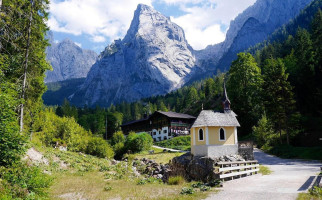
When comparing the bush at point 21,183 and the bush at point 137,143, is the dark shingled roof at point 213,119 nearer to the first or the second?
the bush at point 21,183

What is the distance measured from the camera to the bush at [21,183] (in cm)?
998

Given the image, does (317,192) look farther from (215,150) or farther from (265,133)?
(265,133)

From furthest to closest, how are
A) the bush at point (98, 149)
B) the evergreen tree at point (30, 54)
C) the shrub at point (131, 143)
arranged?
the shrub at point (131, 143)
the bush at point (98, 149)
the evergreen tree at point (30, 54)

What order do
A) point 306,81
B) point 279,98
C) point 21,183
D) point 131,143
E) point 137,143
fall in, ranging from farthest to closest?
point 306,81
point 131,143
point 137,143
point 279,98
point 21,183

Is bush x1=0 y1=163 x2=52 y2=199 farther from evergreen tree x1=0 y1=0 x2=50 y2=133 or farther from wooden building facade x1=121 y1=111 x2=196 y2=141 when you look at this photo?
wooden building facade x1=121 y1=111 x2=196 y2=141

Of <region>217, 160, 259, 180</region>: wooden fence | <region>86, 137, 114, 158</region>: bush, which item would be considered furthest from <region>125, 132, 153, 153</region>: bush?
<region>217, 160, 259, 180</region>: wooden fence

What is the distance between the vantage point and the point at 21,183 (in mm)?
10344

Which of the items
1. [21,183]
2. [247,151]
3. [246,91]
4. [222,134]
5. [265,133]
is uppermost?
[246,91]

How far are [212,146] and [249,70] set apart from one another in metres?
40.3

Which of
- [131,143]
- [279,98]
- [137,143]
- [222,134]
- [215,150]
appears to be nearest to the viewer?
[215,150]

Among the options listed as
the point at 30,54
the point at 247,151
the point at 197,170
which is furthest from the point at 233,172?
the point at 30,54

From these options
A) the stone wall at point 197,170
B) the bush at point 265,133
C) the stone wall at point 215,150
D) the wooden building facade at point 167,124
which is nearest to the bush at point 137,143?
the stone wall at point 215,150

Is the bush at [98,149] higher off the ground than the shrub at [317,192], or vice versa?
the bush at [98,149]

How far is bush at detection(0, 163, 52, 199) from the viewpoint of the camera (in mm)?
9977
